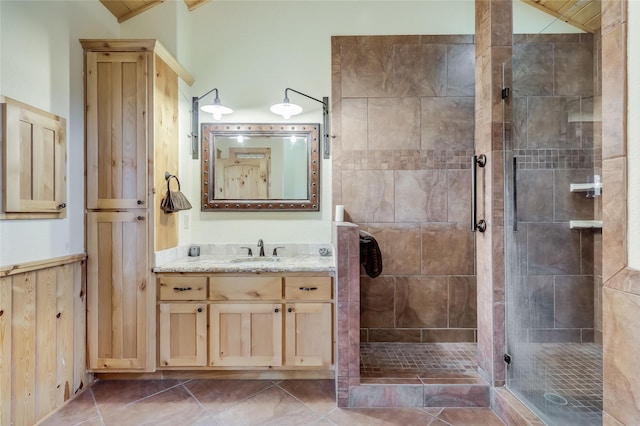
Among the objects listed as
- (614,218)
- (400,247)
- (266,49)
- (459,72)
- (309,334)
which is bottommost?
(309,334)

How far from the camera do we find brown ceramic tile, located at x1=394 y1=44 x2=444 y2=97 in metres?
2.62

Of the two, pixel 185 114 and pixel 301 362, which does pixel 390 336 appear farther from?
pixel 185 114

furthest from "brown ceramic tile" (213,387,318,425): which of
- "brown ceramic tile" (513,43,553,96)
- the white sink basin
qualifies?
"brown ceramic tile" (513,43,553,96)

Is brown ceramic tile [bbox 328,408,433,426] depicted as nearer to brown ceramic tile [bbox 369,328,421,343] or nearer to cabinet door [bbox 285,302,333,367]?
cabinet door [bbox 285,302,333,367]

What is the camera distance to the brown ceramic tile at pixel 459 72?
103 inches

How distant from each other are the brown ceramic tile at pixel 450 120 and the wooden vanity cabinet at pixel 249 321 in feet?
5.29

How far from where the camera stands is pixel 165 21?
2502mm

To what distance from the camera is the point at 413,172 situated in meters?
2.64

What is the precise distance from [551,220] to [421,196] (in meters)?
0.94

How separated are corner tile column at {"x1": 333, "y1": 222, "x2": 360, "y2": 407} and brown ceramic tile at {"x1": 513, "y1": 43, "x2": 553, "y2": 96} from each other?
143 cm

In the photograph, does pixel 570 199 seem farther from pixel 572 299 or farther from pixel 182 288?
pixel 182 288

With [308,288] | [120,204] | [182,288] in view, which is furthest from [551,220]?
[120,204]

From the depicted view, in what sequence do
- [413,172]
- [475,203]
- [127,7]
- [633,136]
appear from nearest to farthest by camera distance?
[633,136]
[475,203]
[127,7]
[413,172]

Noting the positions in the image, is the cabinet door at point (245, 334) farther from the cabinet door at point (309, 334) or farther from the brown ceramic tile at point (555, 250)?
the brown ceramic tile at point (555, 250)
